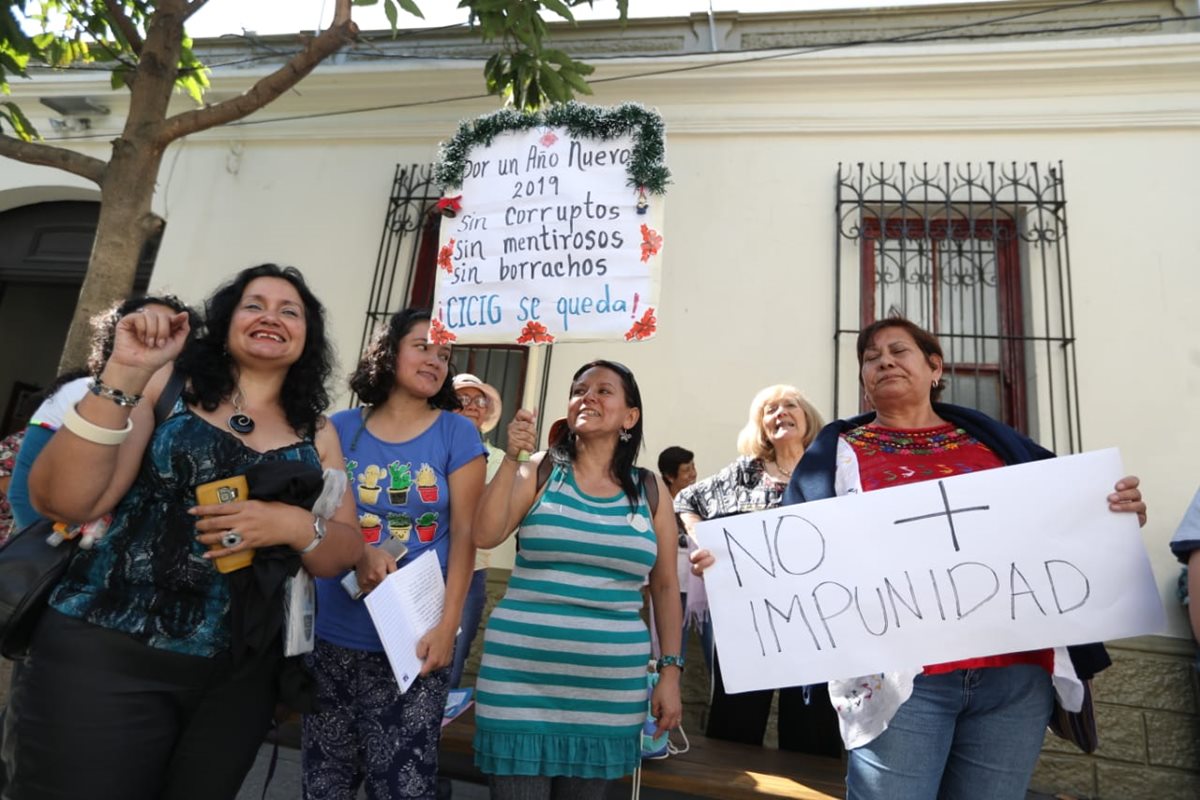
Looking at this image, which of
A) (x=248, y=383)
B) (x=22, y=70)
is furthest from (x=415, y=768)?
(x=22, y=70)

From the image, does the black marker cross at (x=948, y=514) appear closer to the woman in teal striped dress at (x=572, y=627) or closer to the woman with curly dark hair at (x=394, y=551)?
the woman in teal striped dress at (x=572, y=627)

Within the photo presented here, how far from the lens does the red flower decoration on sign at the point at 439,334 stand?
218 cm

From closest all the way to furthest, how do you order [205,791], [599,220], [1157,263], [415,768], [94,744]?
[94,744]
[205,791]
[415,768]
[599,220]
[1157,263]

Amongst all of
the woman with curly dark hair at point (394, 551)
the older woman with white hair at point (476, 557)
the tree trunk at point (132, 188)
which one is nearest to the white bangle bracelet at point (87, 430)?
the woman with curly dark hair at point (394, 551)

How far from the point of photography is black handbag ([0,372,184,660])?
4.53ft

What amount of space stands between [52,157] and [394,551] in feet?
9.94

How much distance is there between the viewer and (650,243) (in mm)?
2270

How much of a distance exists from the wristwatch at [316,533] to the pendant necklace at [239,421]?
0.28m

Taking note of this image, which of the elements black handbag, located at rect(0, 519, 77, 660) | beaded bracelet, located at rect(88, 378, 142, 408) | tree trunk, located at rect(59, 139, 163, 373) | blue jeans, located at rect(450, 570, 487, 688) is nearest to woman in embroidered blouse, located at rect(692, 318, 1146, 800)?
beaded bracelet, located at rect(88, 378, 142, 408)

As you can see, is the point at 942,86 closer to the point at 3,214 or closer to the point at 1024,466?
the point at 1024,466

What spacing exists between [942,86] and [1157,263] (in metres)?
1.84

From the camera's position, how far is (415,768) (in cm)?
173

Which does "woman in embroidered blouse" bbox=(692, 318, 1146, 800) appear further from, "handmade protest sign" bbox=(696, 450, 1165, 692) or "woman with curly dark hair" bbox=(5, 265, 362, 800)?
"woman with curly dark hair" bbox=(5, 265, 362, 800)

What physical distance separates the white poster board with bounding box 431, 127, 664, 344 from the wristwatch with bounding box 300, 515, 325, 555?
2.65 feet
